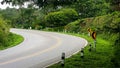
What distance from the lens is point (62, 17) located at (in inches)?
2761

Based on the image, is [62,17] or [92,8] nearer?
[62,17]

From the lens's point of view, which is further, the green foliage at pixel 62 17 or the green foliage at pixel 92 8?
the green foliage at pixel 92 8

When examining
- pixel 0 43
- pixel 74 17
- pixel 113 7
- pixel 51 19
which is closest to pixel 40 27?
pixel 51 19

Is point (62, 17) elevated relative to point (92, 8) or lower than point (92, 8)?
lower

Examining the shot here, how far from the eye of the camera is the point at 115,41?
1644 centimetres

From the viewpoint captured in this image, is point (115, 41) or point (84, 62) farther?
point (84, 62)

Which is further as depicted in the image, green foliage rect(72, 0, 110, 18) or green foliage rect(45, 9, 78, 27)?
green foliage rect(72, 0, 110, 18)

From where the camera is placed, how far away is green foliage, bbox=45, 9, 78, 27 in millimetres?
70188

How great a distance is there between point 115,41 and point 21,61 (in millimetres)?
7529

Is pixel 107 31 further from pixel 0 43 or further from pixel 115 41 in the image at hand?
pixel 0 43

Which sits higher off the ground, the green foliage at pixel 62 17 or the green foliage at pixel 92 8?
the green foliage at pixel 92 8

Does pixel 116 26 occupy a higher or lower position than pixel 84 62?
higher

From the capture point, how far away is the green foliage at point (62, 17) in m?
70.2

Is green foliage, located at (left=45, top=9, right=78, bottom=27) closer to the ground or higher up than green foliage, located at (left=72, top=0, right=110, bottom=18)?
closer to the ground
